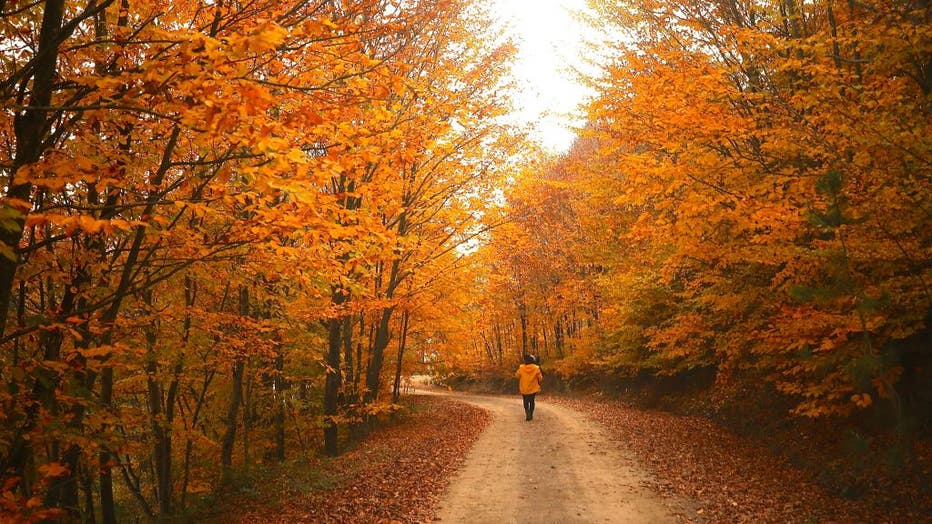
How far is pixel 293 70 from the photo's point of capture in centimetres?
638

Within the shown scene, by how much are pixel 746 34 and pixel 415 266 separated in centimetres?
994

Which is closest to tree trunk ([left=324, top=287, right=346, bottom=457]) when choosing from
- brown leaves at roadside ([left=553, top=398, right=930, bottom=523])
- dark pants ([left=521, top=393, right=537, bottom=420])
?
dark pants ([left=521, top=393, right=537, bottom=420])

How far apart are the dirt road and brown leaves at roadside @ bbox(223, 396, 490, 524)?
385 millimetres

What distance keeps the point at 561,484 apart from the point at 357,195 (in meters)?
6.02

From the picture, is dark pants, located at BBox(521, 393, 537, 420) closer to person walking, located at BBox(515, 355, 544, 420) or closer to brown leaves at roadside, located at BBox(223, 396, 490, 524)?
person walking, located at BBox(515, 355, 544, 420)

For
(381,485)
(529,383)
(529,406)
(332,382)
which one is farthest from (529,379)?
(381,485)

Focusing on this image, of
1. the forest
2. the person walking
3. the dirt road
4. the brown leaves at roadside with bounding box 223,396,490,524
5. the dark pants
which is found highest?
the forest

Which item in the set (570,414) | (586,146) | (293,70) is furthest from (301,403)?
(586,146)

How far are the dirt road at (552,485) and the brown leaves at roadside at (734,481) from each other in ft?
1.42

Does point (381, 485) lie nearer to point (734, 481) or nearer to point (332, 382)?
point (332, 382)

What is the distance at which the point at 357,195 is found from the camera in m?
4.97

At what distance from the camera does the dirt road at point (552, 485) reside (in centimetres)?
732

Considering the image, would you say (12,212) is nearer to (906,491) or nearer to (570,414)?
(906,491)

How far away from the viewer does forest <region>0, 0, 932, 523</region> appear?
4176mm
